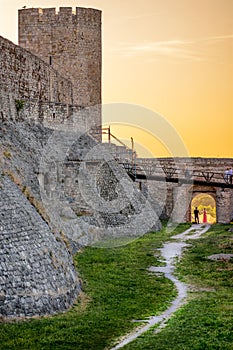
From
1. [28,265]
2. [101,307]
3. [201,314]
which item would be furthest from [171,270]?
[28,265]

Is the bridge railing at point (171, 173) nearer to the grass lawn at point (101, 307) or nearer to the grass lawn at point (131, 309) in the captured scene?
the grass lawn at point (131, 309)

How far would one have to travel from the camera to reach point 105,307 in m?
17.6

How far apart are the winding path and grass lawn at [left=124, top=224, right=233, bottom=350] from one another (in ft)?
0.63

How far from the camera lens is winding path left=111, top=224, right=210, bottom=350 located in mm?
15888

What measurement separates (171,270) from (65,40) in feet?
66.4

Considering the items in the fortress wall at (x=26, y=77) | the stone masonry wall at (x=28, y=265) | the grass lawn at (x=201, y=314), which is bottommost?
the grass lawn at (x=201, y=314)

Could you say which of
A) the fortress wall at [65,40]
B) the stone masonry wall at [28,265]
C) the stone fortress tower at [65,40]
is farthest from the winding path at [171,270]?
the fortress wall at [65,40]

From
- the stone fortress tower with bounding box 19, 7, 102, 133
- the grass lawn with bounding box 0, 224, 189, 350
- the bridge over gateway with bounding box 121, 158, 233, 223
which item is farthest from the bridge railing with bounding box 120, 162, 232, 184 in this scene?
the grass lawn with bounding box 0, 224, 189, 350

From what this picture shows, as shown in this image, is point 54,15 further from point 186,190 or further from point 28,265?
point 28,265

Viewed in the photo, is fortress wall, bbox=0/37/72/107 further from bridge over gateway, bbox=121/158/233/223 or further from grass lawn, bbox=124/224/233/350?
grass lawn, bbox=124/224/233/350

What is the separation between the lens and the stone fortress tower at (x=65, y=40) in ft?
133

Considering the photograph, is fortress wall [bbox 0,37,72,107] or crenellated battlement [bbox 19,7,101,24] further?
crenellated battlement [bbox 19,7,101,24]

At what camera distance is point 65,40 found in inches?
1608

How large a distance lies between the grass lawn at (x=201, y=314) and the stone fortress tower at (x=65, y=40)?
55.0 feet
